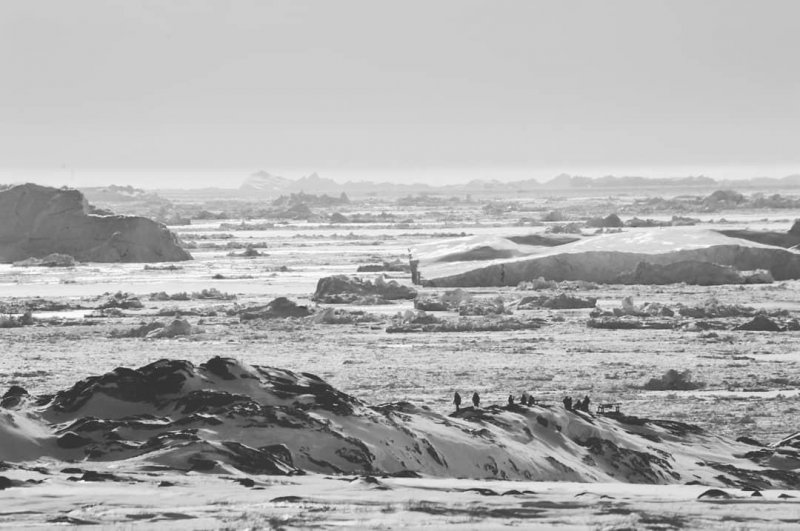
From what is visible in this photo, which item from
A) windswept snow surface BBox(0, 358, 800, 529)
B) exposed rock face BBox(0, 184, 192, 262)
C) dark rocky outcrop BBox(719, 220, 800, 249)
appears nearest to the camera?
windswept snow surface BBox(0, 358, 800, 529)

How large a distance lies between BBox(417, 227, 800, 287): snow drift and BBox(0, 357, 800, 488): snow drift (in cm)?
2321

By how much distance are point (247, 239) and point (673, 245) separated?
30.3 m

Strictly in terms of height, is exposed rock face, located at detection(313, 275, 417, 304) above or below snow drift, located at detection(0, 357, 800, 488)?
below

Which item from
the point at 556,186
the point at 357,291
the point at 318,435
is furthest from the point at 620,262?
the point at 556,186

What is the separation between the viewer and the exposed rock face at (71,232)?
173ft

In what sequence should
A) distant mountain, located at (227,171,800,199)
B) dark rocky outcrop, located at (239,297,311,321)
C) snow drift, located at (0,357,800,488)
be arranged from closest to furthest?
1. snow drift, located at (0,357,800,488)
2. dark rocky outcrop, located at (239,297,311,321)
3. distant mountain, located at (227,171,800,199)

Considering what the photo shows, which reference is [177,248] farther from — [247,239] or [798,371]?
[798,371]

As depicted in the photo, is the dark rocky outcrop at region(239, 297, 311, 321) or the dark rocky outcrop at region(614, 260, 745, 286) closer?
the dark rocky outcrop at region(239, 297, 311, 321)

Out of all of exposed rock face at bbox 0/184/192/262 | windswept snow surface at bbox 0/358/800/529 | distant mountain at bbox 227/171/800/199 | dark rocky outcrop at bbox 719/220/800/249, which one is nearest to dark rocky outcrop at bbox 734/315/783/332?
windswept snow surface at bbox 0/358/800/529

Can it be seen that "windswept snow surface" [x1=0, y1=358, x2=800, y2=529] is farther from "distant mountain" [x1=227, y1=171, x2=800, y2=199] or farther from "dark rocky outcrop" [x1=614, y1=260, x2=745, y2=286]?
"distant mountain" [x1=227, y1=171, x2=800, y2=199]

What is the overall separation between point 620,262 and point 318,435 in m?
27.4

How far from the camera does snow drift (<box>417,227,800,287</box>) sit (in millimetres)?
40469

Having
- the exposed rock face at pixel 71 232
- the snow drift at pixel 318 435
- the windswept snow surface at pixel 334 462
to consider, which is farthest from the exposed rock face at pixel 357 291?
the snow drift at pixel 318 435

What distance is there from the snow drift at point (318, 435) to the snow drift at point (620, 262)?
76.2ft
